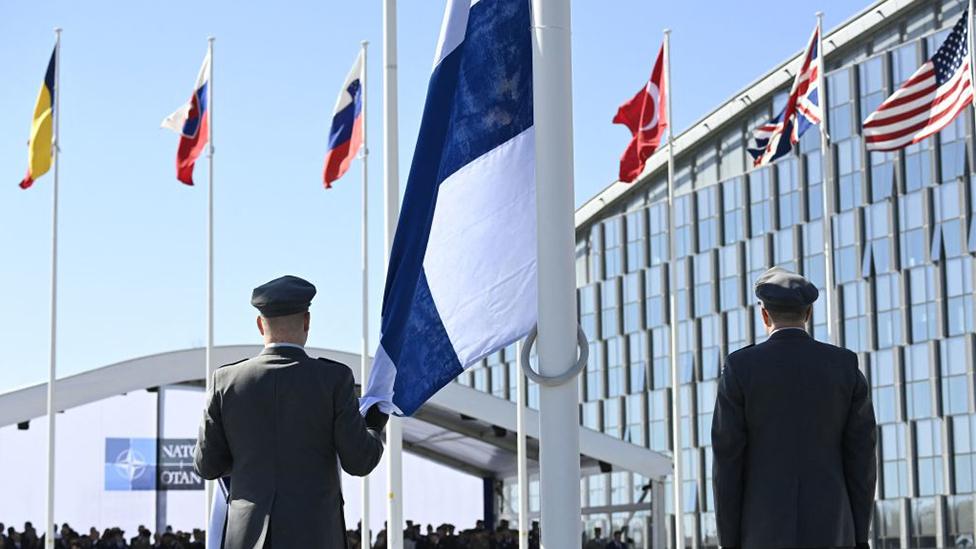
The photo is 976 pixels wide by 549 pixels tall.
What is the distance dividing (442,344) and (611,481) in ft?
217

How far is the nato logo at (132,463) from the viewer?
103 feet

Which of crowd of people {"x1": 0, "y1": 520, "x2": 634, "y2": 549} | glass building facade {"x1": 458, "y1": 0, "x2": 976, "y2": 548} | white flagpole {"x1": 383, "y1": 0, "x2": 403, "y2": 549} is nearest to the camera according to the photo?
white flagpole {"x1": 383, "y1": 0, "x2": 403, "y2": 549}

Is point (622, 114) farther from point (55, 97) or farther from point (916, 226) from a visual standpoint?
point (916, 226)

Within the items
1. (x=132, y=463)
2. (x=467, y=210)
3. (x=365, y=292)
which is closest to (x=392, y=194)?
(x=467, y=210)

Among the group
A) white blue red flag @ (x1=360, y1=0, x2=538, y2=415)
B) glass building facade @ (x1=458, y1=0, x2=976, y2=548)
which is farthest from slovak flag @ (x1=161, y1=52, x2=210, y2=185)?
glass building facade @ (x1=458, y1=0, x2=976, y2=548)

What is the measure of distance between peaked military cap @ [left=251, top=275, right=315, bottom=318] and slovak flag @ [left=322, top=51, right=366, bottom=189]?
18.7 m

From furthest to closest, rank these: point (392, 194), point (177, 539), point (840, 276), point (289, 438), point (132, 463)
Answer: point (840, 276) < point (132, 463) < point (177, 539) < point (392, 194) < point (289, 438)

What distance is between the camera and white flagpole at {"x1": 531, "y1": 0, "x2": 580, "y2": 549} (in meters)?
4.82

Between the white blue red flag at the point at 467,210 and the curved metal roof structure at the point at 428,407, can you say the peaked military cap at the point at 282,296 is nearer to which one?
the white blue red flag at the point at 467,210

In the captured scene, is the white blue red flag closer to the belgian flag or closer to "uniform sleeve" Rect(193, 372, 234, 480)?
"uniform sleeve" Rect(193, 372, 234, 480)

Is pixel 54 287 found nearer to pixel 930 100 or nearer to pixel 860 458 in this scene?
pixel 930 100

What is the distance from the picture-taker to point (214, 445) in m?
5.39

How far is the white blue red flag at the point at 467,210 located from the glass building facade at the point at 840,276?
135 feet

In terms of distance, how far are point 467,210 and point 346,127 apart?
62.1 ft
